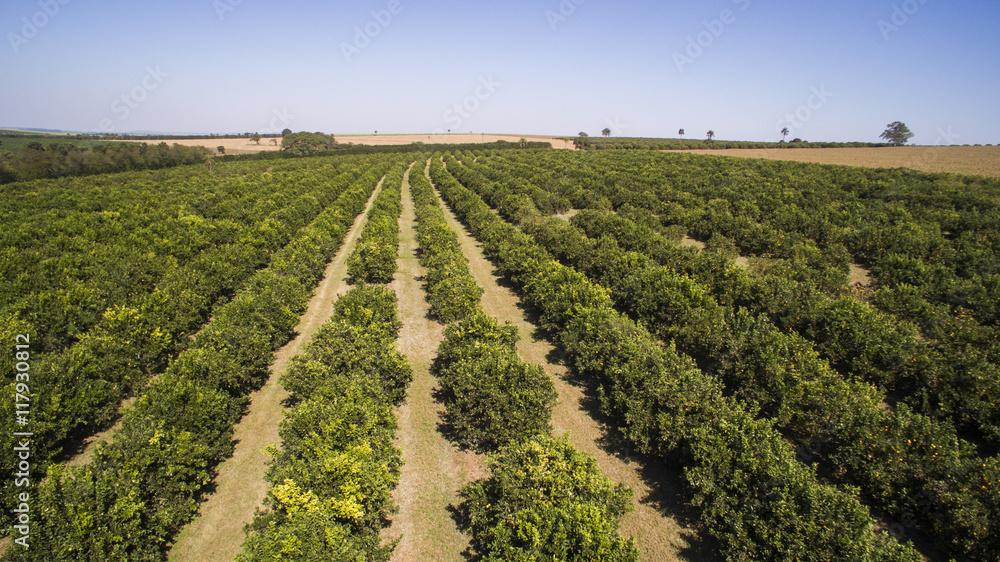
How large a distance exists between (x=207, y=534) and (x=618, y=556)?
1153 centimetres

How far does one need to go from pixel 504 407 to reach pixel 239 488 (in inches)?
360

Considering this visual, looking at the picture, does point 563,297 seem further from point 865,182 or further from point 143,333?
point 865,182

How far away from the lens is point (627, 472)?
44.3ft

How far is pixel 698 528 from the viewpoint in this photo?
37.3ft

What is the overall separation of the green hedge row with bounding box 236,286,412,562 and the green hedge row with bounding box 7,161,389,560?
2.19 meters

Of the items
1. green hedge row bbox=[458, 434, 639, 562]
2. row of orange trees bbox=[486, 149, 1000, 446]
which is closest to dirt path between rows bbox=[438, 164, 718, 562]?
green hedge row bbox=[458, 434, 639, 562]

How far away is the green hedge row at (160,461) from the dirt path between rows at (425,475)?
6004 mm

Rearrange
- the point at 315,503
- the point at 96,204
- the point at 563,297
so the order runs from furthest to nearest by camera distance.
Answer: the point at 96,204 < the point at 563,297 < the point at 315,503

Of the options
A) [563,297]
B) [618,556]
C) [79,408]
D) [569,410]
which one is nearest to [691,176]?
[563,297]

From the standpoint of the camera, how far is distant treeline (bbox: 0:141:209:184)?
66.8 meters

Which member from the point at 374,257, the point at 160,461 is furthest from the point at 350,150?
the point at 160,461

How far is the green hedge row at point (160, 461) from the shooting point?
8805 mm

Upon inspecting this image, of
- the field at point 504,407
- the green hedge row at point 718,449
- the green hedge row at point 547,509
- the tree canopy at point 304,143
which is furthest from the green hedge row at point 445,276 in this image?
the tree canopy at point 304,143

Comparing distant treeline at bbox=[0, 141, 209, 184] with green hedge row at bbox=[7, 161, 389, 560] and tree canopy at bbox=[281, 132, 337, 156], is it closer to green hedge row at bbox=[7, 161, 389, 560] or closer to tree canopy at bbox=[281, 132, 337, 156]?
tree canopy at bbox=[281, 132, 337, 156]
